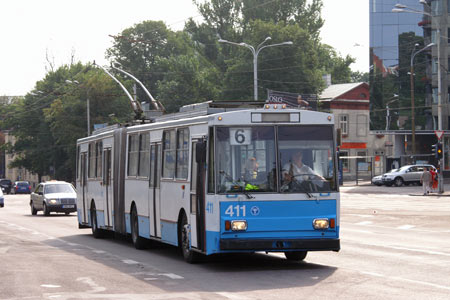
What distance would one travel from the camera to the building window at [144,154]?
723 inches

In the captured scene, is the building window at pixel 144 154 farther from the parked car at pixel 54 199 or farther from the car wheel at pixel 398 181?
the car wheel at pixel 398 181

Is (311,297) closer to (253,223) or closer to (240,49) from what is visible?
(253,223)

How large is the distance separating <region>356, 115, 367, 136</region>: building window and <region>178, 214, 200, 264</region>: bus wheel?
70.5 m

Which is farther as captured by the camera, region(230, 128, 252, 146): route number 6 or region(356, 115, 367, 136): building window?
region(356, 115, 367, 136): building window

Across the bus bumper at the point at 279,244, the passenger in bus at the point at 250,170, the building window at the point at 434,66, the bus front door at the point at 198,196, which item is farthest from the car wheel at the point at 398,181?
the passenger in bus at the point at 250,170

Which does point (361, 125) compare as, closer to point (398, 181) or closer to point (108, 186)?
point (398, 181)

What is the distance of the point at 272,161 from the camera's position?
13906mm

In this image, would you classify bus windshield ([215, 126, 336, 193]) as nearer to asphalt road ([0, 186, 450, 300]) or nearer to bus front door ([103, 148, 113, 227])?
asphalt road ([0, 186, 450, 300])

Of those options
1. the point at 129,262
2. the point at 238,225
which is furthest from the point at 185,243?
the point at 238,225

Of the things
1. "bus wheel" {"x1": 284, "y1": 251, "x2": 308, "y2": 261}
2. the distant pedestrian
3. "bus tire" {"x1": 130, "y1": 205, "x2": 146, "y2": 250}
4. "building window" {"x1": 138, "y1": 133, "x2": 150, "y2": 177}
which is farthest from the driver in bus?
the distant pedestrian

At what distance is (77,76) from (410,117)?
34109 millimetres

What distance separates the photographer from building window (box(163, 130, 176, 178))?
16.3m

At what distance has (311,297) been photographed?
34.8ft

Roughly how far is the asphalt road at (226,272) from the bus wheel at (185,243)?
184 millimetres
